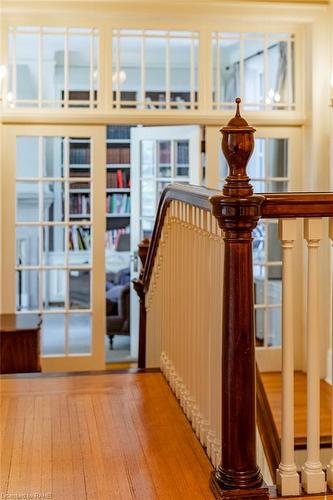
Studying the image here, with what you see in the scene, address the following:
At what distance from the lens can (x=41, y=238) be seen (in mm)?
5879

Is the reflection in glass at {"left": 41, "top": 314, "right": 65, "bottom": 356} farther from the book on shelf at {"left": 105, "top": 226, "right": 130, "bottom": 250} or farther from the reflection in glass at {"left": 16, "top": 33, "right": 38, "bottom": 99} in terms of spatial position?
the book on shelf at {"left": 105, "top": 226, "right": 130, "bottom": 250}

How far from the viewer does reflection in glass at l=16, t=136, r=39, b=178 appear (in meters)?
5.83

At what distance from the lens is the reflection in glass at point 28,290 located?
604 cm

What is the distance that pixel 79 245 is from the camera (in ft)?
19.5

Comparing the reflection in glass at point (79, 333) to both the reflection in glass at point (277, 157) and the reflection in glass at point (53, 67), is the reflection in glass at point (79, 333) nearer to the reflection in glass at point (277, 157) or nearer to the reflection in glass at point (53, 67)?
the reflection in glass at point (53, 67)

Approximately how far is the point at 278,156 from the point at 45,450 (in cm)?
391

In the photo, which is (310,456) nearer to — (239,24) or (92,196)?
(92,196)

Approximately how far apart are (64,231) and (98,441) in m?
3.17

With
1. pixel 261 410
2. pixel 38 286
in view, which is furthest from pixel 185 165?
pixel 261 410

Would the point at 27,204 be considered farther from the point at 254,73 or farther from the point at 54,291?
the point at 254,73

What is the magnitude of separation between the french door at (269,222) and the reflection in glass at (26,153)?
133 cm

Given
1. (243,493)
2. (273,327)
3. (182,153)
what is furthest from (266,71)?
(243,493)

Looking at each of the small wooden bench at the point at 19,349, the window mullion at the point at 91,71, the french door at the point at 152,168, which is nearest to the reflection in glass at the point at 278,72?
the french door at the point at 152,168

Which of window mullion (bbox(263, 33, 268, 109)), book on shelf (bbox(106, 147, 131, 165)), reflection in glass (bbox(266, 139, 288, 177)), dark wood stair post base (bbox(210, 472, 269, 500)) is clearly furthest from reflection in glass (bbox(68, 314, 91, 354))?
dark wood stair post base (bbox(210, 472, 269, 500))
